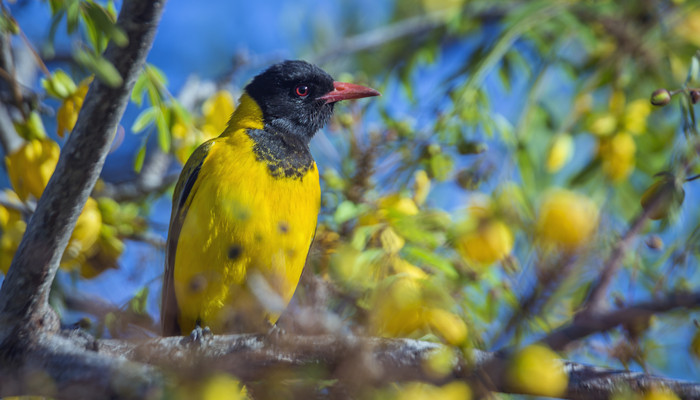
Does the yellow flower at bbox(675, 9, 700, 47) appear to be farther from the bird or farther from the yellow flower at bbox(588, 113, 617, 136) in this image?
the bird

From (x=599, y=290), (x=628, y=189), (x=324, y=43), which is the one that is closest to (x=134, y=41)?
(x=599, y=290)

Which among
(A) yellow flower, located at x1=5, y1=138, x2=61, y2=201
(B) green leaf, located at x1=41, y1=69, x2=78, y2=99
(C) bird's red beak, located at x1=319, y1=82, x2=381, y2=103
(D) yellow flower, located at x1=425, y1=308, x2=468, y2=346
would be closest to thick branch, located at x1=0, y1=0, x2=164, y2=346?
(A) yellow flower, located at x1=5, y1=138, x2=61, y2=201

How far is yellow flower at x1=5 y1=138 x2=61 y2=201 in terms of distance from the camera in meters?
2.38

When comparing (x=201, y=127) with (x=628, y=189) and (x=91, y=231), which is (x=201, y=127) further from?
(x=628, y=189)

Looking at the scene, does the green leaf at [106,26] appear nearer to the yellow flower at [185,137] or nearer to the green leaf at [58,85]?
the green leaf at [58,85]

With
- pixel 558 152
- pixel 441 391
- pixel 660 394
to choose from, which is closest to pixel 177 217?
pixel 558 152

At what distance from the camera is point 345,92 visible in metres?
3.60

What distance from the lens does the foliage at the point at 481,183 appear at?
1.02 meters

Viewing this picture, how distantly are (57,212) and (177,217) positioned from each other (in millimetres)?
1187

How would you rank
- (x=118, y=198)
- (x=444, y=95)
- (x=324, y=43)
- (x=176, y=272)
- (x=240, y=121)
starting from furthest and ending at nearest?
(x=324, y=43) → (x=118, y=198) → (x=240, y=121) → (x=444, y=95) → (x=176, y=272)

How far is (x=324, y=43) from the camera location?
5.72 meters

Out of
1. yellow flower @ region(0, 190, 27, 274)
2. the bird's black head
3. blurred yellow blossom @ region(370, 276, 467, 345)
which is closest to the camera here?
blurred yellow blossom @ region(370, 276, 467, 345)

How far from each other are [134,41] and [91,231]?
103 centimetres

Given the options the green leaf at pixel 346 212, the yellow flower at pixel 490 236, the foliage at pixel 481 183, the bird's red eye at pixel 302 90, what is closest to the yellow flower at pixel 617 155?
the foliage at pixel 481 183
